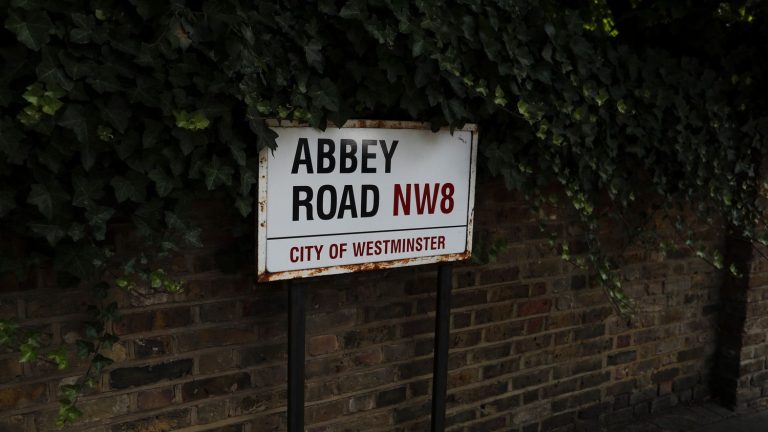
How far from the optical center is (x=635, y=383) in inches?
140

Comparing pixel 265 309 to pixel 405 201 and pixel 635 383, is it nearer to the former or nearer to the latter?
pixel 405 201

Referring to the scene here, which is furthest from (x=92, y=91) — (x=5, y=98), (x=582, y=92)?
(x=582, y=92)

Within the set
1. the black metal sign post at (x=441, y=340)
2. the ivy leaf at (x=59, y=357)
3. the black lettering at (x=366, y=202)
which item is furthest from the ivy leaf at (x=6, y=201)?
the black metal sign post at (x=441, y=340)

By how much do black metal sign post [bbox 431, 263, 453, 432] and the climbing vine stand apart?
398mm

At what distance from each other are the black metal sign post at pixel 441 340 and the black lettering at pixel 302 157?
671 mm

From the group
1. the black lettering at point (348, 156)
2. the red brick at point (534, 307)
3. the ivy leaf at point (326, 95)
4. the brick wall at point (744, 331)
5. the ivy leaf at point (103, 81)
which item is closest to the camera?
the ivy leaf at point (103, 81)

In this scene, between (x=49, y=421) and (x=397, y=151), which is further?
(x=397, y=151)

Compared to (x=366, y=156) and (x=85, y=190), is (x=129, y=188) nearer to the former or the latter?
(x=85, y=190)

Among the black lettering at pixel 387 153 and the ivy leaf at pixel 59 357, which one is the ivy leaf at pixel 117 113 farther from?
the black lettering at pixel 387 153

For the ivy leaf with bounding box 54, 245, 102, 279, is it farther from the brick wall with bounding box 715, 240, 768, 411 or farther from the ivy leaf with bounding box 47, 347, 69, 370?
the brick wall with bounding box 715, 240, 768, 411

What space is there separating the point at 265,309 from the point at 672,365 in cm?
247

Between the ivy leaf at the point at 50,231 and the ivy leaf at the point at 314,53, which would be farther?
the ivy leaf at the point at 314,53

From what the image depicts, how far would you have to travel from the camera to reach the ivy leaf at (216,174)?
1828 mm

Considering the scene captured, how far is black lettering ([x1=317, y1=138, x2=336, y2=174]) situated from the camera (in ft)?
6.65
